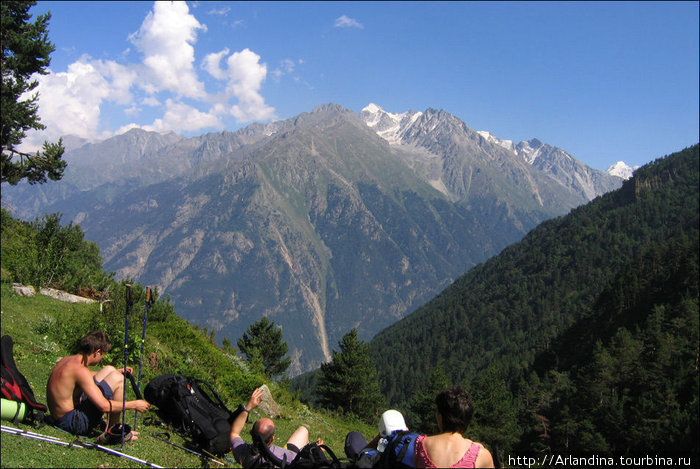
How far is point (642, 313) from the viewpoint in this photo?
9094 cm

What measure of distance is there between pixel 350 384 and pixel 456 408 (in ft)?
116

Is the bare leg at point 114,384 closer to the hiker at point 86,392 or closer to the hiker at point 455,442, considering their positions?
the hiker at point 86,392

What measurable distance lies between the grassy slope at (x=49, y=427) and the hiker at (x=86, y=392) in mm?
281

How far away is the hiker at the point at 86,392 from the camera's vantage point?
620 centimetres

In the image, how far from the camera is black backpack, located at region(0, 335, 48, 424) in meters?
6.16

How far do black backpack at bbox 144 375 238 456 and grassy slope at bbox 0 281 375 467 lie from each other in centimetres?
35

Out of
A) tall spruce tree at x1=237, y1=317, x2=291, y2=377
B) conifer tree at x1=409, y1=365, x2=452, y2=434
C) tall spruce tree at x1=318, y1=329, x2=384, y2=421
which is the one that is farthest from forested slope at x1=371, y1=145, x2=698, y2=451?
tall spruce tree at x1=237, y1=317, x2=291, y2=377

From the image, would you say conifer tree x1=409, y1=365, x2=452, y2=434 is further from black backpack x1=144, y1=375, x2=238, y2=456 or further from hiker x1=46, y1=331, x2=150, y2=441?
hiker x1=46, y1=331, x2=150, y2=441

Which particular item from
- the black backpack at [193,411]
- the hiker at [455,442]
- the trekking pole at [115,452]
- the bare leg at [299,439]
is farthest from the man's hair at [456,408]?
the trekking pole at [115,452]

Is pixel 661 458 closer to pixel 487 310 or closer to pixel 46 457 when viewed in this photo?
pixel 46 457

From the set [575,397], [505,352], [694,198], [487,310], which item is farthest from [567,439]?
[694,198]

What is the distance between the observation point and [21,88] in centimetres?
1828

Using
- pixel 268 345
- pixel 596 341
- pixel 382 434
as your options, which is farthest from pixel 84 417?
pixel 596 341

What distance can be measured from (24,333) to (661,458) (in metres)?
47.5
